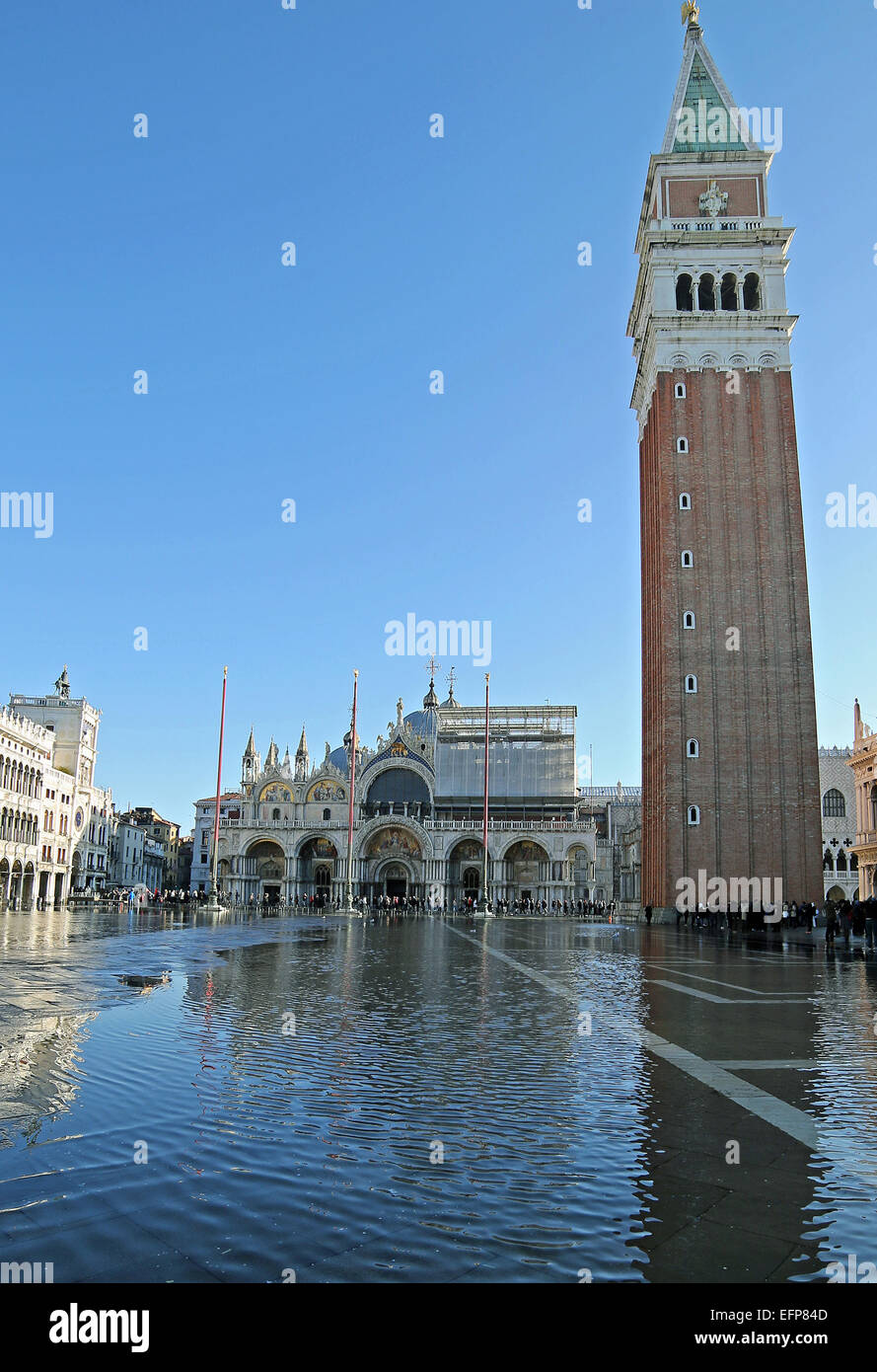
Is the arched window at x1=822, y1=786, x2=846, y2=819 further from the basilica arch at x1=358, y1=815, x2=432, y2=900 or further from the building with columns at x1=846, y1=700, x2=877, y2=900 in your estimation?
the basilica arch at x1=358, y1=815, x2=432, y2=900

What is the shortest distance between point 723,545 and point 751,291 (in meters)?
14.0

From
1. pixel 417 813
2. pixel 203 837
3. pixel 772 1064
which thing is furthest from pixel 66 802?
pixel 772 1064

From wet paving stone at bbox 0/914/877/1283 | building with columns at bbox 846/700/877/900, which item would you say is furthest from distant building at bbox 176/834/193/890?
wet paving stone at bbox 0/914/877/1283

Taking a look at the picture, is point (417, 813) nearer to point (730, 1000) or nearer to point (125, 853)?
point (125, 853)

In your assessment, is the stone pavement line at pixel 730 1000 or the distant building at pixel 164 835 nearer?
the stone pavement line at pixel 730 1000

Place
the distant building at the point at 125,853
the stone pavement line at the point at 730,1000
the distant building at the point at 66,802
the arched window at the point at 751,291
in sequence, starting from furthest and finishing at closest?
the distant building at the point at 125,853 < the distant building at the point at 66,802 < the arched window at the point at 751,291 < the stone pavement line at the point at 730,1000

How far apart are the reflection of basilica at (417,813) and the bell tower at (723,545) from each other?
76.6 feet

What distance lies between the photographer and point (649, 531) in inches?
2092

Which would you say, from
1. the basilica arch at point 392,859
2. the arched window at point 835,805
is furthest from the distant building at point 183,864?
the arched window at point 835,805

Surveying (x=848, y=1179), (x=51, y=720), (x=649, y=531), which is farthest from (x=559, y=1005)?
(x=51, y=720)

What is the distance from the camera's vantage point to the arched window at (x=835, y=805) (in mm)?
70500

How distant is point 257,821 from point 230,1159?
74.1 m

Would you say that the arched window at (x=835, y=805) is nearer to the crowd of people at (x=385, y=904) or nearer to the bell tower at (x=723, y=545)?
the crowd of people at (x=385, y=904)
